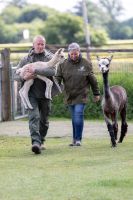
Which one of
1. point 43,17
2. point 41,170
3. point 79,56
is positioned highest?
point 79,56

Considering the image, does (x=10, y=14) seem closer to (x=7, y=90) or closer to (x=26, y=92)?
(x=7, y=90)

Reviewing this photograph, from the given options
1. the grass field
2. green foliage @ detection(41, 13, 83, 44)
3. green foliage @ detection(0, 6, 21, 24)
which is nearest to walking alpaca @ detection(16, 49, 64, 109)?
the grass field

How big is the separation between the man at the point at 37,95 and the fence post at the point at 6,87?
22.3ft

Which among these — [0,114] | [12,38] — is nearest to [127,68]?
[0,114]

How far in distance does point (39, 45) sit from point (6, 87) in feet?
24.9

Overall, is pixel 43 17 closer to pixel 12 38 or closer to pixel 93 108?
pixel 12 38

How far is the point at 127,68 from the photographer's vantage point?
24.0 meters

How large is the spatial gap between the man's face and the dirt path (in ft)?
12.7

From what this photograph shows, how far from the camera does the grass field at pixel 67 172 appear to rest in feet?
36.0

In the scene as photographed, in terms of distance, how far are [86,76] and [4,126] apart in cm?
546

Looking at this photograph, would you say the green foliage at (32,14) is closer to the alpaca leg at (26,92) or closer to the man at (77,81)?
the man at (77,81)

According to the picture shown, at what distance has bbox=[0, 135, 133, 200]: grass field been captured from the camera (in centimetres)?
1096

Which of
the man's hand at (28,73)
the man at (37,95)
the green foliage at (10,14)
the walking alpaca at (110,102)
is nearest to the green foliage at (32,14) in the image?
the green foliage at (10,14)

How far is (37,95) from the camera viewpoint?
1590cm
